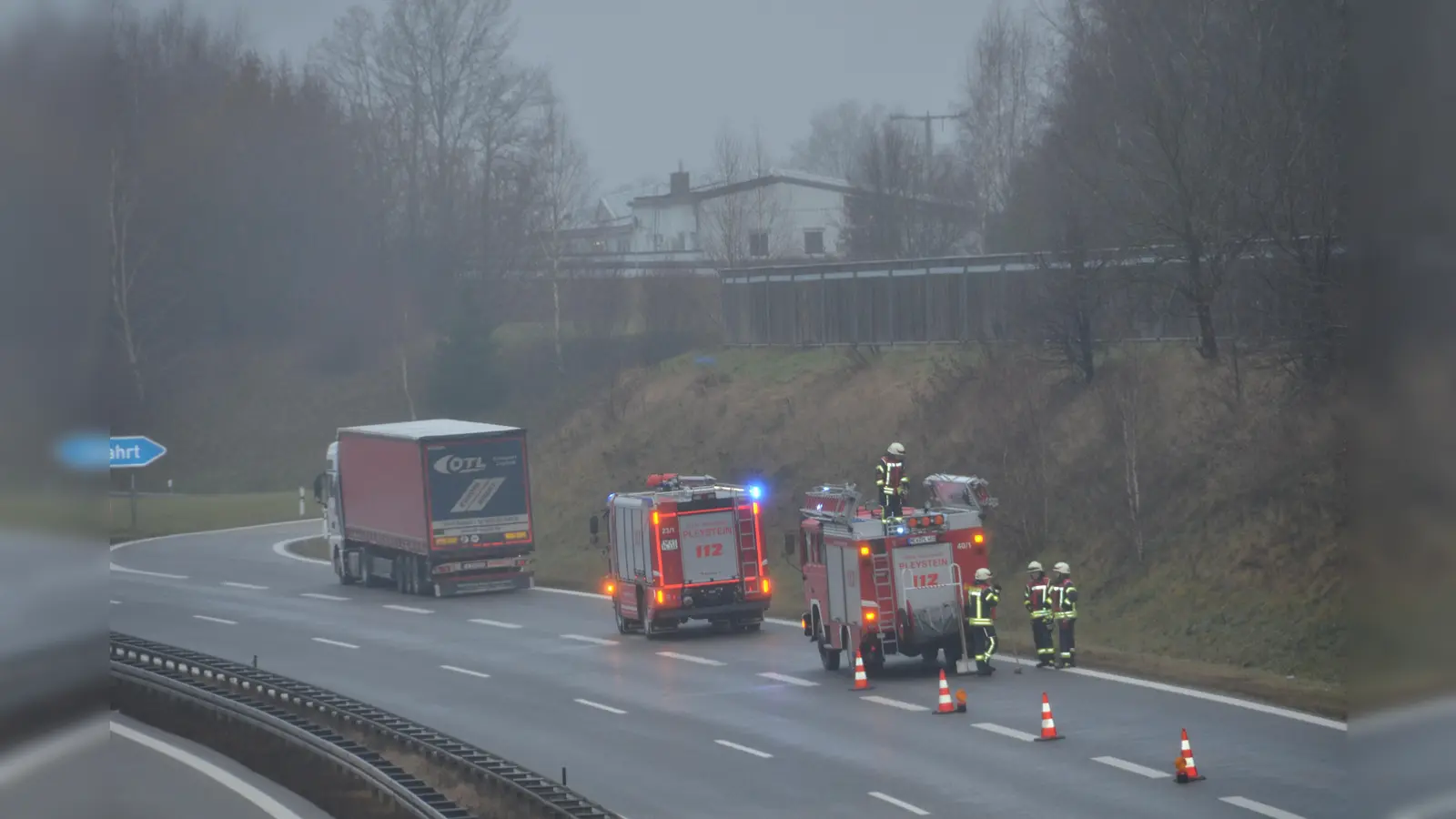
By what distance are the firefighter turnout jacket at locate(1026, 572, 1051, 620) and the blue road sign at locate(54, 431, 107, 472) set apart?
20.1 m

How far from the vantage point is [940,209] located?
6788cm

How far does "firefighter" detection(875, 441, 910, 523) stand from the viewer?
944 inches

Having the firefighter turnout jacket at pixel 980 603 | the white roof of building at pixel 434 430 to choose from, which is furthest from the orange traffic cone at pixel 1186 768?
the white roof of building at pixel 434 430

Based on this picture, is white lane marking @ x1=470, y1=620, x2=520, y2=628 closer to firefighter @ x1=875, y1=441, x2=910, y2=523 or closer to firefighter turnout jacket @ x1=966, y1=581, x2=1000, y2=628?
firefighter @ x1=875, y1=441, x2=910, y2=523

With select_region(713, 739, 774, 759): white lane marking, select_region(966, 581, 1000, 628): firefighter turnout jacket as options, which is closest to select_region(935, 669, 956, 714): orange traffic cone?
select_region(966, 581, 1000, 628): firefighter turnout jacket

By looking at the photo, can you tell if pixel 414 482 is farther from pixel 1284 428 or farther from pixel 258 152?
pixel 258 152

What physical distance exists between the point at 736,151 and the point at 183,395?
31.2m

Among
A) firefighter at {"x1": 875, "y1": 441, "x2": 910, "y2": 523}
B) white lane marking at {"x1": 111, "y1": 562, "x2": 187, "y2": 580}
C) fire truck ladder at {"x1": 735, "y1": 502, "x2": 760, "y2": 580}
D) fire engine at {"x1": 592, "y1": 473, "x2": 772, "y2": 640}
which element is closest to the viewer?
firefighter at {"x1": 875, "y1": 441, "x2": 910, "y2": 523}

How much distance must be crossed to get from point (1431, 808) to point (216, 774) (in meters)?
17.2

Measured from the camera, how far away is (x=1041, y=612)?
23.9m

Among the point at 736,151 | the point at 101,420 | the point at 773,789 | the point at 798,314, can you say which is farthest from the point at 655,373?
the point at 101,420

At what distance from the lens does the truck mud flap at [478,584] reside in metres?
40.1

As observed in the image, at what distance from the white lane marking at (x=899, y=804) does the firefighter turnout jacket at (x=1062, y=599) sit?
7.72m

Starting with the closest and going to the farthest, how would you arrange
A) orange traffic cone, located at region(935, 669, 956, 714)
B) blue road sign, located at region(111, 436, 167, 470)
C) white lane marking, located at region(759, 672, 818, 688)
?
blue road sign, located at region(111, 436, 167, 470)
orange traffic cone, located at region(935, 669, 956, 714)
white lane marking, located at region(759, 672, 818, 688)
